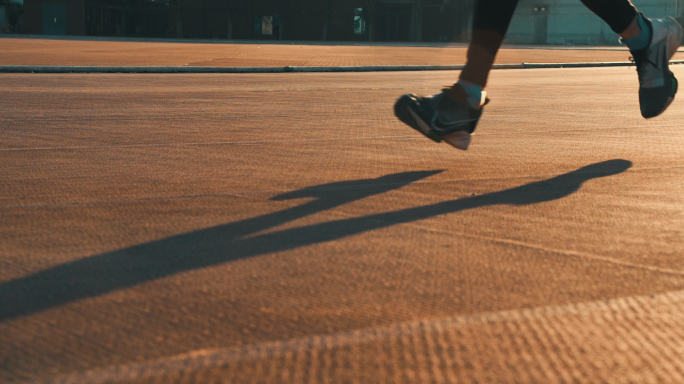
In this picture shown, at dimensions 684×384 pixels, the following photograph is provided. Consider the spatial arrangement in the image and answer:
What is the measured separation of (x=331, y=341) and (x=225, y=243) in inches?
23.4

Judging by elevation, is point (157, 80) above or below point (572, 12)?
below

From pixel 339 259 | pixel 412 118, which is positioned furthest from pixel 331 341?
pixel 412 118

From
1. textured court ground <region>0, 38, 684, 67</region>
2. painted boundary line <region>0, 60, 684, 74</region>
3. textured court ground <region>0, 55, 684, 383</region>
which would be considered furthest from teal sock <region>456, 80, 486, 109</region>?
textured court ground <region>0, 38, 684, 67</region>

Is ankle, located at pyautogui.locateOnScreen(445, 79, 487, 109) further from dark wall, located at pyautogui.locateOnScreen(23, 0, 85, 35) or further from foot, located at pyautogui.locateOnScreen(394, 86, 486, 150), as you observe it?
dark wall, located at pyautogui.locateOnScreen(23, 0, 85, 35)

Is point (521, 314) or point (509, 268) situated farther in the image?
point (509, 268)

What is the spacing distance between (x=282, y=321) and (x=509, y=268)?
0.51 meters

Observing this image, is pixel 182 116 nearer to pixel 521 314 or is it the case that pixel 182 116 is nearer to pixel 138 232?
pixel 138 232

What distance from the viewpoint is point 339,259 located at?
4.84 feet

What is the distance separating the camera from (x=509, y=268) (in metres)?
1.41

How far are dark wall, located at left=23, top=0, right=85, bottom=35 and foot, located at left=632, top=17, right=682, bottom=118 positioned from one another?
38840 millimetres

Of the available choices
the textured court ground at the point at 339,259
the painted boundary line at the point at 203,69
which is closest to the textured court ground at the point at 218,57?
the painted boundary line at the point at 203,69

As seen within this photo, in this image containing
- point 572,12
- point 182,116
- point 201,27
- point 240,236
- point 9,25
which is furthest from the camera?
point 572,12

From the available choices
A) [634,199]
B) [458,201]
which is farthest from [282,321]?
[634,199]

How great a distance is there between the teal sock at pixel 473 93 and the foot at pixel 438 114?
18 millimetres
